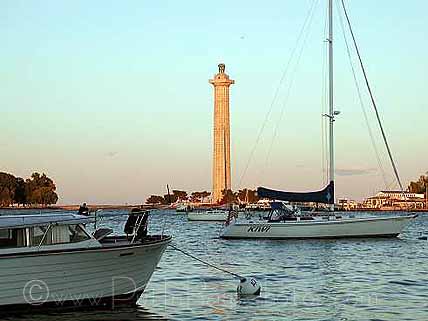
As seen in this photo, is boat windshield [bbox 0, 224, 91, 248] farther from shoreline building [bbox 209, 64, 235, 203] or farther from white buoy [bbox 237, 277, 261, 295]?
shoreline building [bbox 209, 64, 235, 203]

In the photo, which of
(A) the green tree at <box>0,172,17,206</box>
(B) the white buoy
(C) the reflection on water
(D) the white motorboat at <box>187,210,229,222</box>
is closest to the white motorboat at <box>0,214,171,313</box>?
(C) the reflection on water

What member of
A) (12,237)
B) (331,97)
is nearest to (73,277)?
(12,237)

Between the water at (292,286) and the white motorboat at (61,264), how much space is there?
0.48 m

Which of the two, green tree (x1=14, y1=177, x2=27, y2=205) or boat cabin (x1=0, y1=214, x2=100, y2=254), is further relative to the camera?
green tree (x1=14, y1=177, x2=27, y2=205)

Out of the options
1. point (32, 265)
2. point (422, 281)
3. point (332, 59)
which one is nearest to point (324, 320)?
point (32, 265)

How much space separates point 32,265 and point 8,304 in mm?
1128

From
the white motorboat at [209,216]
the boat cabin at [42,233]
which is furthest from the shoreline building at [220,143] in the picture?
the boat cabin at [42,233]

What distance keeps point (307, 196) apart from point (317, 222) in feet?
6.19

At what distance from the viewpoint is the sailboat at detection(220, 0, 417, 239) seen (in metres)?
48.6

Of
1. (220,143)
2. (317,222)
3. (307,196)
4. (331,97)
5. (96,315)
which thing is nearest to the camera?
(96,315)

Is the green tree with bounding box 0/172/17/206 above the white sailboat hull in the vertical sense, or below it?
above

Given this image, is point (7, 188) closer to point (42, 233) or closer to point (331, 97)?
point (331, 97)

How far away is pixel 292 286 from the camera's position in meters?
27.9

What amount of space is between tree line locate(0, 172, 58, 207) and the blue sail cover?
13205cm
